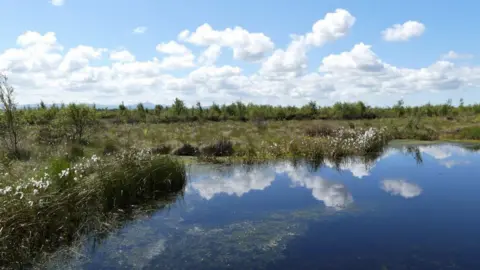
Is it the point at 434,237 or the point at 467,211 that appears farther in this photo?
the point at 467,211

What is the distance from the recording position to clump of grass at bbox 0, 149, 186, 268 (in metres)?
6.49

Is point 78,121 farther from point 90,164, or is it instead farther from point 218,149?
point 90,164

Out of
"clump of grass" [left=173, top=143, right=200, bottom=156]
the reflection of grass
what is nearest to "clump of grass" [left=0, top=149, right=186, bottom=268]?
the reflection of grass

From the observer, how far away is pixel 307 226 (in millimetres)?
8547

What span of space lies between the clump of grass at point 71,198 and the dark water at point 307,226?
1.96 feet

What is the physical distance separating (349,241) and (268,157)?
10512 mm

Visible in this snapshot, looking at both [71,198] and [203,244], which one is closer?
[203,244]

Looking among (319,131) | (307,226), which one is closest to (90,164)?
(307,226)

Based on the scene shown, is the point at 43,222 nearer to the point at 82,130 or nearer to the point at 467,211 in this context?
the point at 467,211

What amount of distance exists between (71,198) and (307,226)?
5349 mm

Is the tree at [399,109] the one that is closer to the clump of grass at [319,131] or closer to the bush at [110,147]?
the clump of grass at [319,131]

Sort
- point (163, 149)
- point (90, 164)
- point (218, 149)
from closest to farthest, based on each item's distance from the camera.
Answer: point (90, 164), point (163, 149), point (218, 149)

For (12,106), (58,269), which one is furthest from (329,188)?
(12,106)

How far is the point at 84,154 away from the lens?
14.2m
